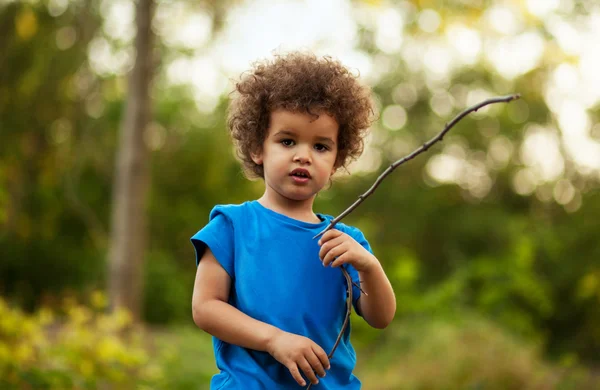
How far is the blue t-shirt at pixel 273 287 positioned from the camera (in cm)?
190

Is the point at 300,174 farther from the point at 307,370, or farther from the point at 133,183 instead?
the point at 133,183

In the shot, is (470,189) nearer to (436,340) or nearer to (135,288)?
(436,340)

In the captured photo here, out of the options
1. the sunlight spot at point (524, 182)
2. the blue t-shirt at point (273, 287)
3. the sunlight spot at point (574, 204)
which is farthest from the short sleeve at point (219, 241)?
the sunlight spot at point (524, 182)

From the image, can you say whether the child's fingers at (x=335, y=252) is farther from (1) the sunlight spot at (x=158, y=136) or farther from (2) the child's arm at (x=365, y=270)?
(1) the sunlight spot at (x=158, y=136)

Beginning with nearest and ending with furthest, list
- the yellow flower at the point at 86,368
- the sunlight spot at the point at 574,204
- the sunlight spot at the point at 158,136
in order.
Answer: the yellow flower at the point at 86,368 < the sunlight spot at the point at 574,204 < the sunlight spot at the point at 158,136

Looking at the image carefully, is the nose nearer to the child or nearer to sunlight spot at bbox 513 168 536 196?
the child

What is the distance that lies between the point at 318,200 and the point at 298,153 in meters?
11.1

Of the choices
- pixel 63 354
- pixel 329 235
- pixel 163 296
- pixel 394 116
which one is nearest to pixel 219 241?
pixel 329 235

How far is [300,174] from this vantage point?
1968mm

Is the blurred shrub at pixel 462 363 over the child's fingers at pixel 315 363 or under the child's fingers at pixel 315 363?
over

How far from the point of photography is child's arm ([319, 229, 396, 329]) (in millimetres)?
1839

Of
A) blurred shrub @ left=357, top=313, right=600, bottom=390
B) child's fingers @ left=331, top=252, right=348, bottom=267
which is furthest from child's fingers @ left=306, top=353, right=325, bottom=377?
blurred shrub @ left=357, top=313, right=600, bottom=390

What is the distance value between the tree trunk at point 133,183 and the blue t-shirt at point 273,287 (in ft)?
16.0

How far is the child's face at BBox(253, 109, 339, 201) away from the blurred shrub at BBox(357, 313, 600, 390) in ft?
14.1
